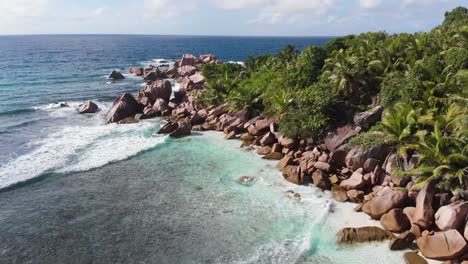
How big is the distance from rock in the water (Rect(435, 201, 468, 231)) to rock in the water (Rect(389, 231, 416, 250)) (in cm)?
154

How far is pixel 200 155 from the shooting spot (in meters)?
32.0

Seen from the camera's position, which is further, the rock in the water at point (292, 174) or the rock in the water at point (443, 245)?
the rock in the water at point (292, 174)

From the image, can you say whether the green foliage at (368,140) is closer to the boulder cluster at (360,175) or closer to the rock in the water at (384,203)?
the boulder cluster at (360,175)

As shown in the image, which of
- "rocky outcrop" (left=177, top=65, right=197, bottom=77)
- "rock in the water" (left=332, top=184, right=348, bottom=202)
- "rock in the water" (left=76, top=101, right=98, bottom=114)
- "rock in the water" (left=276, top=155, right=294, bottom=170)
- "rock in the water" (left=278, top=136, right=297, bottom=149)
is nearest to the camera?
"rock in the water" (left=332, top=184, right=348, bottom=202)

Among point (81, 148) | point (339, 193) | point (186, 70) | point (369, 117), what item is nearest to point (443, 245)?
point (339, 193)

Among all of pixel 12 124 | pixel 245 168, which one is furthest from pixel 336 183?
pixel 12 124

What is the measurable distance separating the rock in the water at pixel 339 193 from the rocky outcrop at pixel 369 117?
6.44 metres

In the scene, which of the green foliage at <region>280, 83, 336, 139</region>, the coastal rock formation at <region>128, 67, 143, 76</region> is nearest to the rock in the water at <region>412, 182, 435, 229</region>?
the green foliage at <region>280, 83, 336, 139</region>

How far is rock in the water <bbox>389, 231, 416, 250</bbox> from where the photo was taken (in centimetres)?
1827

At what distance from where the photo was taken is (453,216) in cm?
1811

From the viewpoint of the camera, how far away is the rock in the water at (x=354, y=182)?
77.7 feet

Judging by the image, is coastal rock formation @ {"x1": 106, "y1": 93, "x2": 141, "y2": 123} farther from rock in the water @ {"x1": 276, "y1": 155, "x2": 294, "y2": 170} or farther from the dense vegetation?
rock in the water @ {"x1": 276, "y1": 155, "x2": 294, "y2": 170}

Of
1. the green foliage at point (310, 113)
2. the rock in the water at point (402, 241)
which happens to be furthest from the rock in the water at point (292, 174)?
the rock in the water at point (402, 241)

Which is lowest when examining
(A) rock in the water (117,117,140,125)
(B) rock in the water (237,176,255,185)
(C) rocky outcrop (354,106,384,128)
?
(B) rock in the water (237,176,255,185)
